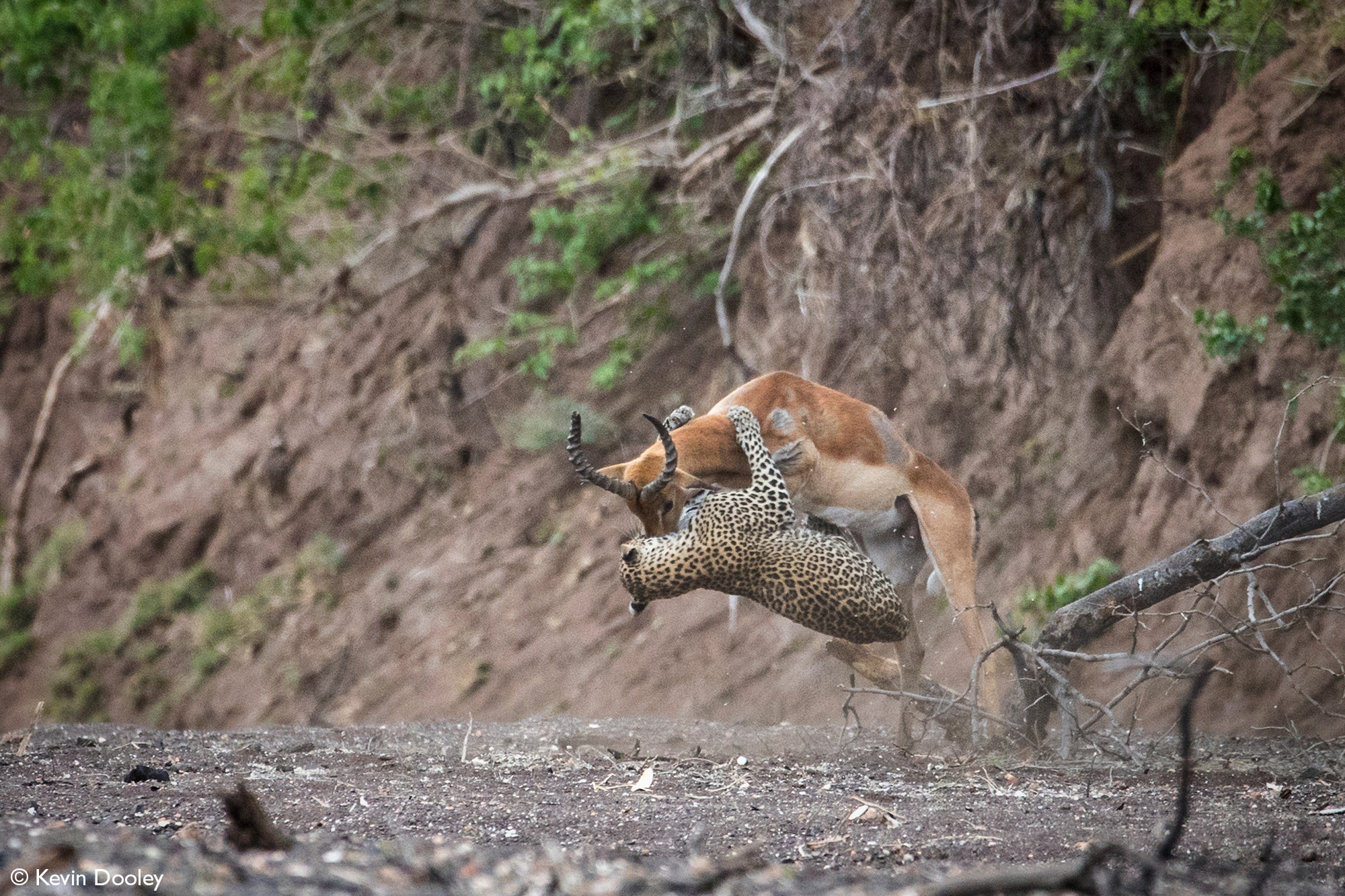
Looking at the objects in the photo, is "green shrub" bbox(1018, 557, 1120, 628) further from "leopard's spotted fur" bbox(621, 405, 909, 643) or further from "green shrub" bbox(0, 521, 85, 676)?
"green shrub" bbox(0, 521, 85, 676)

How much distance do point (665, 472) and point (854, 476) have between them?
1.35 metres

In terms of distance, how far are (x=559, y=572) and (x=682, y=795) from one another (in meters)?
6.55

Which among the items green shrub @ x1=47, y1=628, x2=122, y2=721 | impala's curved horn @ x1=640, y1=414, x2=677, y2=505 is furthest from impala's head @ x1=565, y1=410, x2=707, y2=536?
green shrub @ x1=47, y1=628, x2=122, y2=721

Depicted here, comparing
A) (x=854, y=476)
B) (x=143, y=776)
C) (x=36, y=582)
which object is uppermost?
(x=854, y=476)

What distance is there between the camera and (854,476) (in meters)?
6.76

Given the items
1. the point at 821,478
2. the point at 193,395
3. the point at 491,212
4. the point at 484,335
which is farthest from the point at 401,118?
the point at 821,478

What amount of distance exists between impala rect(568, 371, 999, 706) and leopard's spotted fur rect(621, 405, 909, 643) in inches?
11.6

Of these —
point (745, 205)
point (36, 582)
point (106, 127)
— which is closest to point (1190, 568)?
point (745, 205)

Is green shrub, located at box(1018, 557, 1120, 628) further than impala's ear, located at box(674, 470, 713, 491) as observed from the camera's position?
Yes

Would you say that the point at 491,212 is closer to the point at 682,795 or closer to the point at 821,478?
the point at 821,478

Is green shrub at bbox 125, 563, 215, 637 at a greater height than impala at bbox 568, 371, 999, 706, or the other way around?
impala at bbox 568, 371, 999, 706

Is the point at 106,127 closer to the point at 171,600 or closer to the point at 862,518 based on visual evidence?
the point at 171,600

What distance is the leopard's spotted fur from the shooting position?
19.3 feet

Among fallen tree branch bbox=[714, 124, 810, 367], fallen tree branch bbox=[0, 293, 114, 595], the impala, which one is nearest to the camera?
the impala
